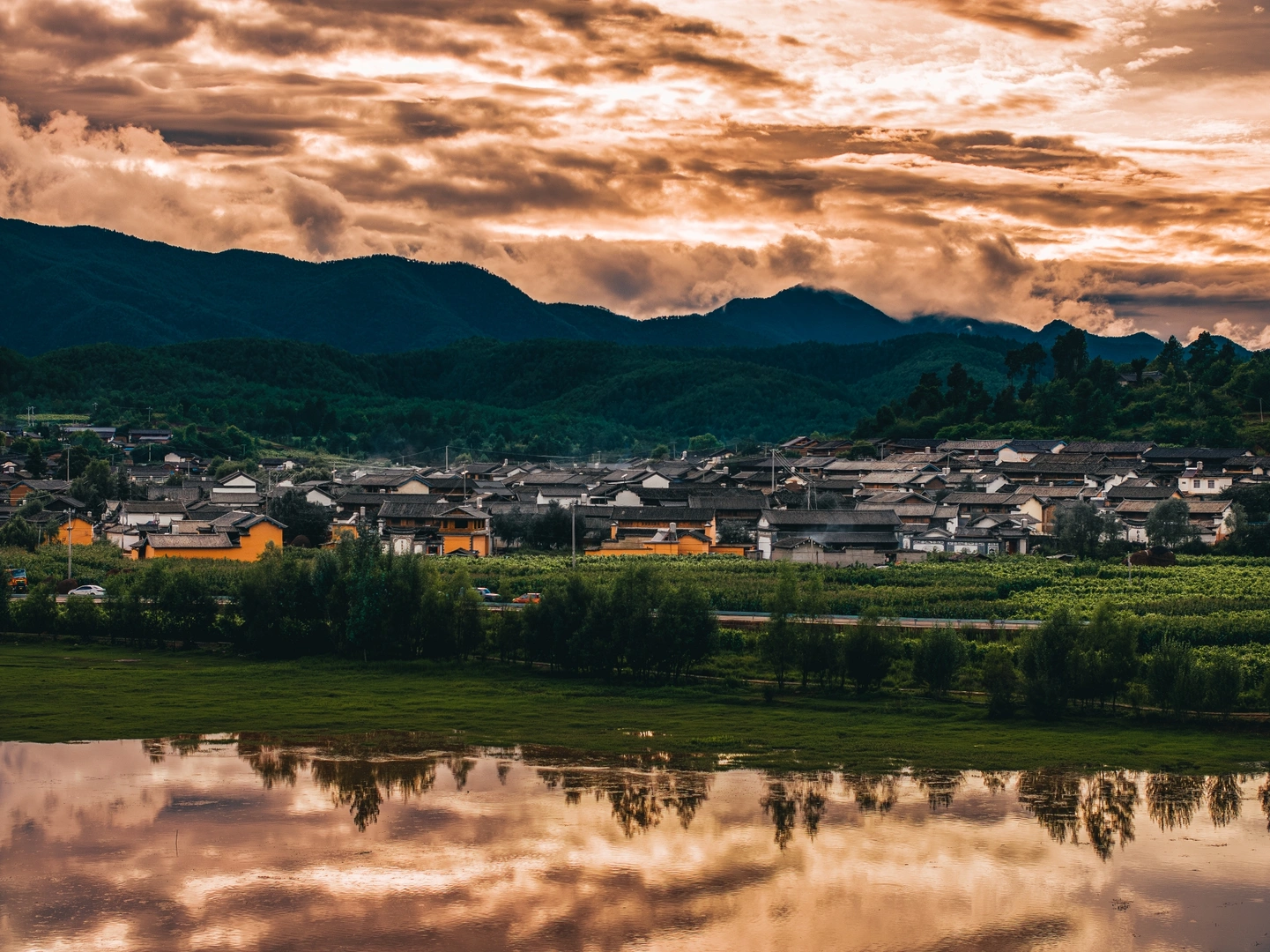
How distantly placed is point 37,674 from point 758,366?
136494 mm

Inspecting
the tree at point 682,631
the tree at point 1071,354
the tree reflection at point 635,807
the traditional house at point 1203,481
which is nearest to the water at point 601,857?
the tree reflection at point 635,807

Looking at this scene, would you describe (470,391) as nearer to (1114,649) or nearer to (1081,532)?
(1081,532)

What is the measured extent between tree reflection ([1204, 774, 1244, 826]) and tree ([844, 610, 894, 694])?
885cm

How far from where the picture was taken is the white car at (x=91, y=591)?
4434cm

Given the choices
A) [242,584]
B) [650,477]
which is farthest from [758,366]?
[242,584]

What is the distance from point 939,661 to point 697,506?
32.9 metres

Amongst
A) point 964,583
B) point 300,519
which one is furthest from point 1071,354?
point 300,519

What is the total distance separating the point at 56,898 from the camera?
18.5m

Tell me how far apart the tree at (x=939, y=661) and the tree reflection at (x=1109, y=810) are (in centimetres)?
669

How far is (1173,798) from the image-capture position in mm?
23562

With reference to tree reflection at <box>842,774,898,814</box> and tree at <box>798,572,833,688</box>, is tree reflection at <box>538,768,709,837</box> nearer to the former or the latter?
tree reflection at <box>842,774,898,814</box>

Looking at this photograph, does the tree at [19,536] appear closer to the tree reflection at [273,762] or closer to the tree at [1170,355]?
the tree reflection at [273,762]

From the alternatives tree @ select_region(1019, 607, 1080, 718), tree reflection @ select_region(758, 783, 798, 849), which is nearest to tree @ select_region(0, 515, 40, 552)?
tree reflection @ select_region(758, 783, 798, 849)

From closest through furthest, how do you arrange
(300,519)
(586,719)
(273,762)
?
(273,762) → (586,719) → (300,519)
